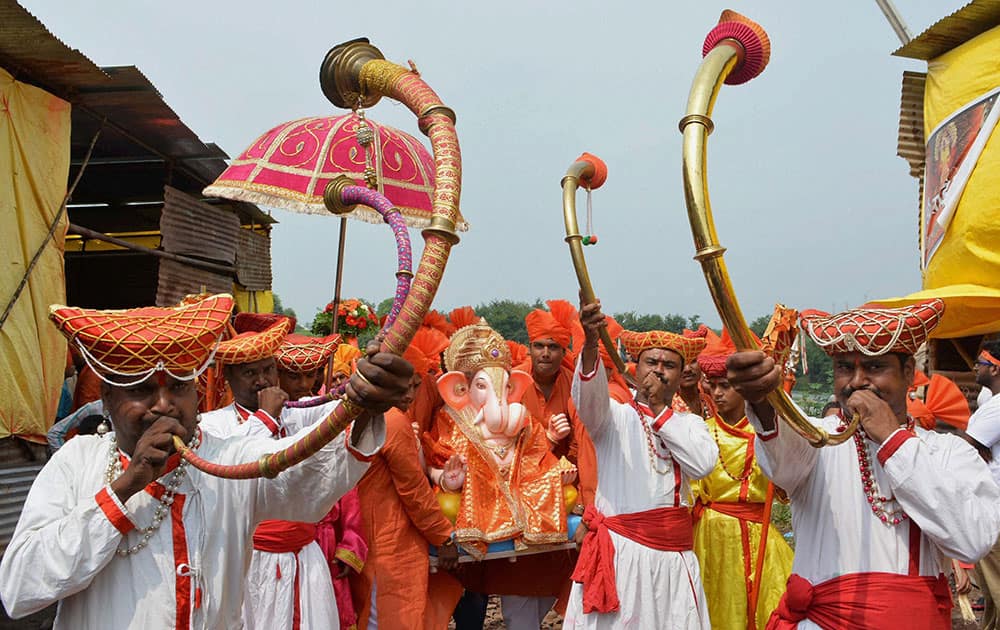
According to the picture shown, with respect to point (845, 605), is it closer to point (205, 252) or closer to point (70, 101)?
point (70, 101)

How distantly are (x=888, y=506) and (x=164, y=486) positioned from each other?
107 inches

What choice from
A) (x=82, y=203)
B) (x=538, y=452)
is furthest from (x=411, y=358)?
(x=82, y=203)

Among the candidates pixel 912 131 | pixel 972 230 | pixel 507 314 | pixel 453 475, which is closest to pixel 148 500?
pixel 453 475

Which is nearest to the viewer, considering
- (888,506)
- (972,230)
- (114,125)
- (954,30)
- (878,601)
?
(878,601)

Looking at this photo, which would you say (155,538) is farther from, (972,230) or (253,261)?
(253,261)

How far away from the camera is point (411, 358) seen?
6.33 m

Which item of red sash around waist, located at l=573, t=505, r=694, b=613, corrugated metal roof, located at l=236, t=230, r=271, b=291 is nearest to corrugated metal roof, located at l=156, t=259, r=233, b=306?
corrugated metal roof, located at l=236, t=230, r=271, b=291

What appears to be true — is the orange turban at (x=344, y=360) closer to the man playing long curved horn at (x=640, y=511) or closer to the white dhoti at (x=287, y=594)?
the white dhoti at (x=287, y=594)

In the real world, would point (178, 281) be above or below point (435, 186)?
above

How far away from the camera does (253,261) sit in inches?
509

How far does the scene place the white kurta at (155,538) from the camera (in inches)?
90.6

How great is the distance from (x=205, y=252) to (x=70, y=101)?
Answer: 3413 mm

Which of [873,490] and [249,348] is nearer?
[873,490]

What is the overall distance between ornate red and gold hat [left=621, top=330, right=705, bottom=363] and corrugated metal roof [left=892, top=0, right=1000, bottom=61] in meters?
6.05
